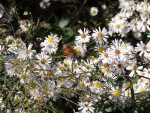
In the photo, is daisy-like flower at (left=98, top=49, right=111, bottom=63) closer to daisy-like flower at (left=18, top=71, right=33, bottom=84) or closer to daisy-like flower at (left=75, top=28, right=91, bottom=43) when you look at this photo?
daisy-like flower at (left=75, top=28, right=91, bottom=43)

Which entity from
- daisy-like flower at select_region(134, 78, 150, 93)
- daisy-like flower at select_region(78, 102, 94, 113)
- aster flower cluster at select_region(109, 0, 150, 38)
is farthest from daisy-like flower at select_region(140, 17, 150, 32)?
daisy-like flower at select_region(78, 102, 94, 113)

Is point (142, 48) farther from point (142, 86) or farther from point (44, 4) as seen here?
point (44, 4)

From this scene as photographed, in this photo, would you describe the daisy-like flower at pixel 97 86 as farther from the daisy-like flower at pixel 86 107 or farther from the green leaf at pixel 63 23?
the green leaf at pixel 63 23

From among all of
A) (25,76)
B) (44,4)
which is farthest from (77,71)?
(44,4)

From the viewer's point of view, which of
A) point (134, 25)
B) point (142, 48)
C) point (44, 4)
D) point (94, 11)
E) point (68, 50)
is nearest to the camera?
point (68, 50)

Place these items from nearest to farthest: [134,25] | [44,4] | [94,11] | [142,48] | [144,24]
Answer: [142,48] < [144,24] < [134,25] < [44,4] < [94,11]

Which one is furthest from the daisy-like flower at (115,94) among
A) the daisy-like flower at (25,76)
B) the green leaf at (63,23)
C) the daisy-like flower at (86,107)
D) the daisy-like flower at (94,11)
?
the daisy-like flower at (94,11)

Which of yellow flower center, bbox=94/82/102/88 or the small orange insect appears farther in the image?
yellow flower center, bbox=94/82/102/88

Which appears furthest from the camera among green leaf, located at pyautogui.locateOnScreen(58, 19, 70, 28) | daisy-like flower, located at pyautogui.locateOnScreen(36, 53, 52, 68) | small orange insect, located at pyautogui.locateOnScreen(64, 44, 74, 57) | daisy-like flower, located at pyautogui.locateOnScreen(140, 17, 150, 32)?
green leaf, located at pyautogui.locateOnScreen(58, 19, 70, 28)

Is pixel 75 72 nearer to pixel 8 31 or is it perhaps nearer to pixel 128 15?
pixel 8 31
